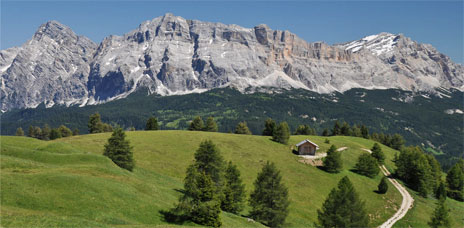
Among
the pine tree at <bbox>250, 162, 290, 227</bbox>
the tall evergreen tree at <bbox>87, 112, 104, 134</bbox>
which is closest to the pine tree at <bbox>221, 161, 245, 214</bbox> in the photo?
the pine tree at <bbox>250, 162, 290, 227</bbox>

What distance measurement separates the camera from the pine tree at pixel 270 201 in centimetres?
6062

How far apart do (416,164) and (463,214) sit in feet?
62.7

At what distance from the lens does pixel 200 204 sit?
44969 mm

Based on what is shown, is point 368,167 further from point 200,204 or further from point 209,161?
point 200,204

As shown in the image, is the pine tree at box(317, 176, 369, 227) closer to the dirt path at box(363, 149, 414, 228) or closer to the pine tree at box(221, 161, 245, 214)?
the pine tree at box(221, 161, 245, 214)

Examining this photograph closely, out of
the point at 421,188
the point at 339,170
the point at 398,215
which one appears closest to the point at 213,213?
the point at 398,215

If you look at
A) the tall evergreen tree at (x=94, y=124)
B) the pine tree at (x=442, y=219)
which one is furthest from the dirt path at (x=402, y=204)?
the tall evergreen tree at (x=94, y=124)

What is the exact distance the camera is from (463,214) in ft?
315

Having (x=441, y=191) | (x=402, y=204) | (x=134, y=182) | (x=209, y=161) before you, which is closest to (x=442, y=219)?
(x=402, y=204)

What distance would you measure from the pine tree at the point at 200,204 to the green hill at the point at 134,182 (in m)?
3.56

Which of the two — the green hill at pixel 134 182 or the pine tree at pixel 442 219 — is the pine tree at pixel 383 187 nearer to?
the green hill at pixel 134 182

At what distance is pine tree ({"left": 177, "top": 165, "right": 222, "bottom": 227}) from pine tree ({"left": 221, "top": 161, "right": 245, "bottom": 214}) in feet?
49.2

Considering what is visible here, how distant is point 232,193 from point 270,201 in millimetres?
6874

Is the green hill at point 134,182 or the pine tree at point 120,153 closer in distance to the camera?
the green hill at point 134,182
